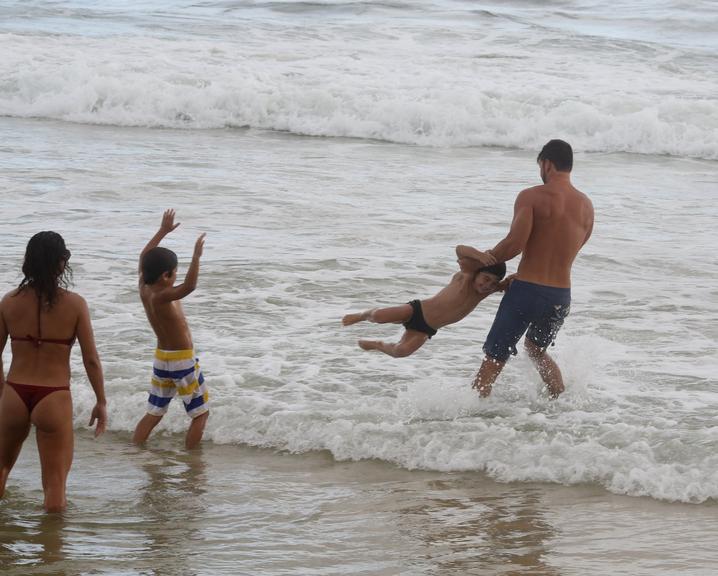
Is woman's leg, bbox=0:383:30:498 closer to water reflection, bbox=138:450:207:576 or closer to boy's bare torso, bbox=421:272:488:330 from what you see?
water reflection, bbox=138:450:207:576

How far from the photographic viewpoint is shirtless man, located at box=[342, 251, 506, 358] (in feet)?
22.8

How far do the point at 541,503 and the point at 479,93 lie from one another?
16.8 m

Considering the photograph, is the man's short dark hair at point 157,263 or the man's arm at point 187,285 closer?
the man's arm at point 187,285

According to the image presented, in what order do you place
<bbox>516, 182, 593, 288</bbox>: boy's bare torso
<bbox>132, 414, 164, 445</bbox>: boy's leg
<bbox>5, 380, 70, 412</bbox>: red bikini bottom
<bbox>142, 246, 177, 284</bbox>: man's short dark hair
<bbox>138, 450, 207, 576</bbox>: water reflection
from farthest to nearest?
<bbox>516, 182, 593, 288</bbox>: boy's bare torso → <bbox>132, 414, 164, 445</bbox>: boy's leg → <bbox>142, 246, 177, 284</bbox>: man's short dark hair → <bbox>5, 380, 70, 412</bbox>: red bikini bottom → <bbox>138, 450, 207, 576</bbox>: water reflection

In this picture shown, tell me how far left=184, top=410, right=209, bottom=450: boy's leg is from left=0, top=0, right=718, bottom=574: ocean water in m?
0.16

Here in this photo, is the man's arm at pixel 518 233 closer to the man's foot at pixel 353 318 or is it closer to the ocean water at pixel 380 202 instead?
the man's foot at pixel 353 318

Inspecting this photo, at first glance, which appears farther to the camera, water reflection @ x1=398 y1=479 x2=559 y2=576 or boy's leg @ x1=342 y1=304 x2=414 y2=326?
boy's leg @ x1=342 y1=304 x2=414 y2=326

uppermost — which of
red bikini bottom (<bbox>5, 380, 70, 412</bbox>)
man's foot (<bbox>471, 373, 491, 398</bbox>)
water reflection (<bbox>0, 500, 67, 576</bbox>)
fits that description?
red bikini bottom (<bbox>5, 380, 70, 412</bbox>)

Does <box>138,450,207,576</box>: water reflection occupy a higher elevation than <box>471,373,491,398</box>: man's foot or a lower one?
lower

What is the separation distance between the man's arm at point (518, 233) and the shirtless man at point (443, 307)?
95 mm

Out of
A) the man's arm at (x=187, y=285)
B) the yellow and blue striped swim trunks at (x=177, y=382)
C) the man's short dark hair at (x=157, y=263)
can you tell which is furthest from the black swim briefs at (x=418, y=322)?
the man's short dark hair at (x=157, y=263)

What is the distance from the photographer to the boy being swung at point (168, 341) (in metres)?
6.30

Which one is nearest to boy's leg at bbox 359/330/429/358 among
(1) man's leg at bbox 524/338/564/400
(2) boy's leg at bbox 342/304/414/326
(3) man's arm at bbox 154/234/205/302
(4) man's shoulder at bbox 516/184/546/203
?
(2) boy's leg at bbox 342/304/414/326

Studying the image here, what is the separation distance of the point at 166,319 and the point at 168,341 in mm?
142
